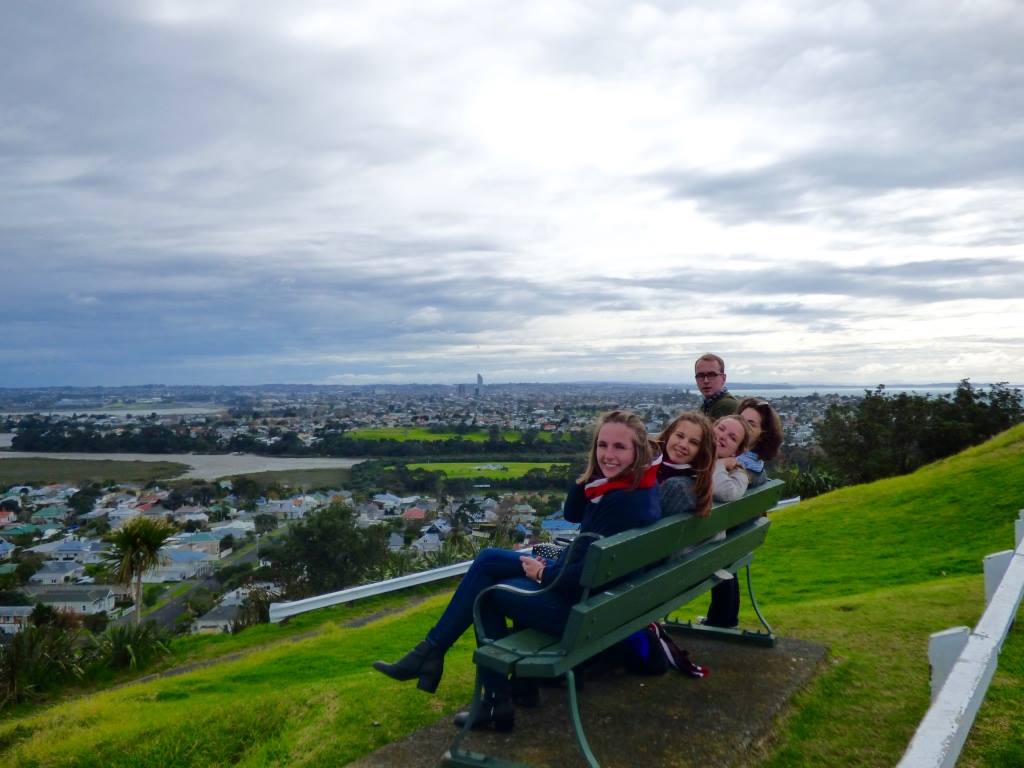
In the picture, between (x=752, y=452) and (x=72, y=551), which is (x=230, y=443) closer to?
(x=72, y=551)

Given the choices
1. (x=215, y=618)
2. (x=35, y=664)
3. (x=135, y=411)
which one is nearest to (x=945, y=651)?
(x=35, y=664)

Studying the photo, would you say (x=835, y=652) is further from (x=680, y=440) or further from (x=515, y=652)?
(x=515, y=652)

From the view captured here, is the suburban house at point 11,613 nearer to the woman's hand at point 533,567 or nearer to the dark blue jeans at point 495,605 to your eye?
the dark blue jeans at point 495,605

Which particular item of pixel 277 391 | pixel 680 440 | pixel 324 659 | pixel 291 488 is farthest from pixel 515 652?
pixel 277 391

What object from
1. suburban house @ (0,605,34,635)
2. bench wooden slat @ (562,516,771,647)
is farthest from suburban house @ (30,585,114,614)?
bench wooden slat @ (562,516,771,647)

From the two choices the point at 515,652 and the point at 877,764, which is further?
the point at 877,764

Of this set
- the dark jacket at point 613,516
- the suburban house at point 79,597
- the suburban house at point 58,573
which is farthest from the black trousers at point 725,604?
the suburban house at point 58,573
